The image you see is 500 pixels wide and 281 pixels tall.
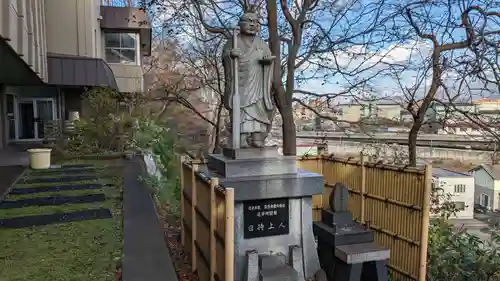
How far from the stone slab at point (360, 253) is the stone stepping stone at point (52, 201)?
4.74 meters

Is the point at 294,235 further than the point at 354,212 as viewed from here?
No

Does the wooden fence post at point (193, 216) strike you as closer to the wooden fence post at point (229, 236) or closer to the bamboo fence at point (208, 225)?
the bamboo fence at point (208, 225)

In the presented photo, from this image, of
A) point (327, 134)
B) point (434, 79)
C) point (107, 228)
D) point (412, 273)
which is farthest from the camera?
point (327, 134)

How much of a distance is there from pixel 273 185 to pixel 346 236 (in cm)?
128

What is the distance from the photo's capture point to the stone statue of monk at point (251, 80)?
4.91 metres

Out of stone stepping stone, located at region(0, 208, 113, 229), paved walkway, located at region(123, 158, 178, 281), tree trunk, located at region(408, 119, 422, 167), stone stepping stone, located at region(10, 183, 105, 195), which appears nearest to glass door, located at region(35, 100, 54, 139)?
stone stepping stone, located at region(10, 183, 105, 195)

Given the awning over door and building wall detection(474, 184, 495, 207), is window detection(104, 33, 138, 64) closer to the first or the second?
the awning over door

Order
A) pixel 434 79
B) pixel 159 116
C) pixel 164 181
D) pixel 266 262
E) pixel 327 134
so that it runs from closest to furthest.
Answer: pixel 266 262, pixel 434 79, pixel 164 181, pixel 327 134, pixel 159 116

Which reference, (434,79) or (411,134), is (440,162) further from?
(434,79)

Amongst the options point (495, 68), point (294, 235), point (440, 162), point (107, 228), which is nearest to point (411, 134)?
point (495, 68)

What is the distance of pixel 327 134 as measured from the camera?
12.5 meters

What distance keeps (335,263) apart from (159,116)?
52.1 feet

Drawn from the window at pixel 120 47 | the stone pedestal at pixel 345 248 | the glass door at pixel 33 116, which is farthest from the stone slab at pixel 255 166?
A: the window at pixel 120 47

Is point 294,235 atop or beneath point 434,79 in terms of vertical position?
beneath
